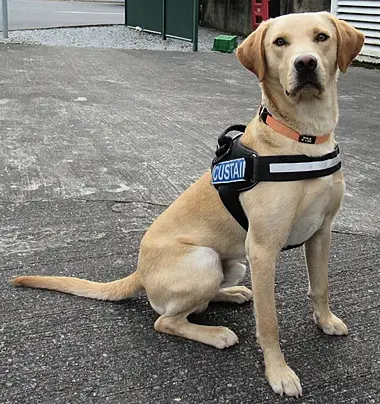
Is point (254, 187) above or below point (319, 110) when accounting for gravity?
below

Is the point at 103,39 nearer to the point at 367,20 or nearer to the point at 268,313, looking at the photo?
the point at 367,20

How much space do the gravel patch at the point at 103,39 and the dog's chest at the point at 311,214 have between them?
444 inches

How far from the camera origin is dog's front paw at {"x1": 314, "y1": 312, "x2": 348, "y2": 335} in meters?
2.81

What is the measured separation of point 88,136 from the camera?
6.05 meters

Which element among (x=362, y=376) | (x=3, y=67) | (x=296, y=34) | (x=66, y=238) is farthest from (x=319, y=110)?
(x=3, y=67)

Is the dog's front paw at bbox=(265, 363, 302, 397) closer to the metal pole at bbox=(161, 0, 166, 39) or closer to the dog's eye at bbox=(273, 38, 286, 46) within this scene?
the dog's eye at bbox=(273, 38, 286, 46)

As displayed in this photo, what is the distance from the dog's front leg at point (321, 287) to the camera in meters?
2.79

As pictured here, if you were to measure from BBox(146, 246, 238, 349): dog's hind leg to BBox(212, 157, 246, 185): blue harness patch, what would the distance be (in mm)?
329

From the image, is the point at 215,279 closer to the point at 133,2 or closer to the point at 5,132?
the point at 5,132

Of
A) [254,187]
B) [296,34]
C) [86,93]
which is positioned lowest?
[86,93]

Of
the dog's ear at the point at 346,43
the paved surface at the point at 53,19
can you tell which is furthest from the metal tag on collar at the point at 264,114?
the paved surface at the point at 53,19

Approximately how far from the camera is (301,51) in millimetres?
2371

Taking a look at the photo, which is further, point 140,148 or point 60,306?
point 140,148

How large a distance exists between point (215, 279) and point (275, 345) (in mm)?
388
